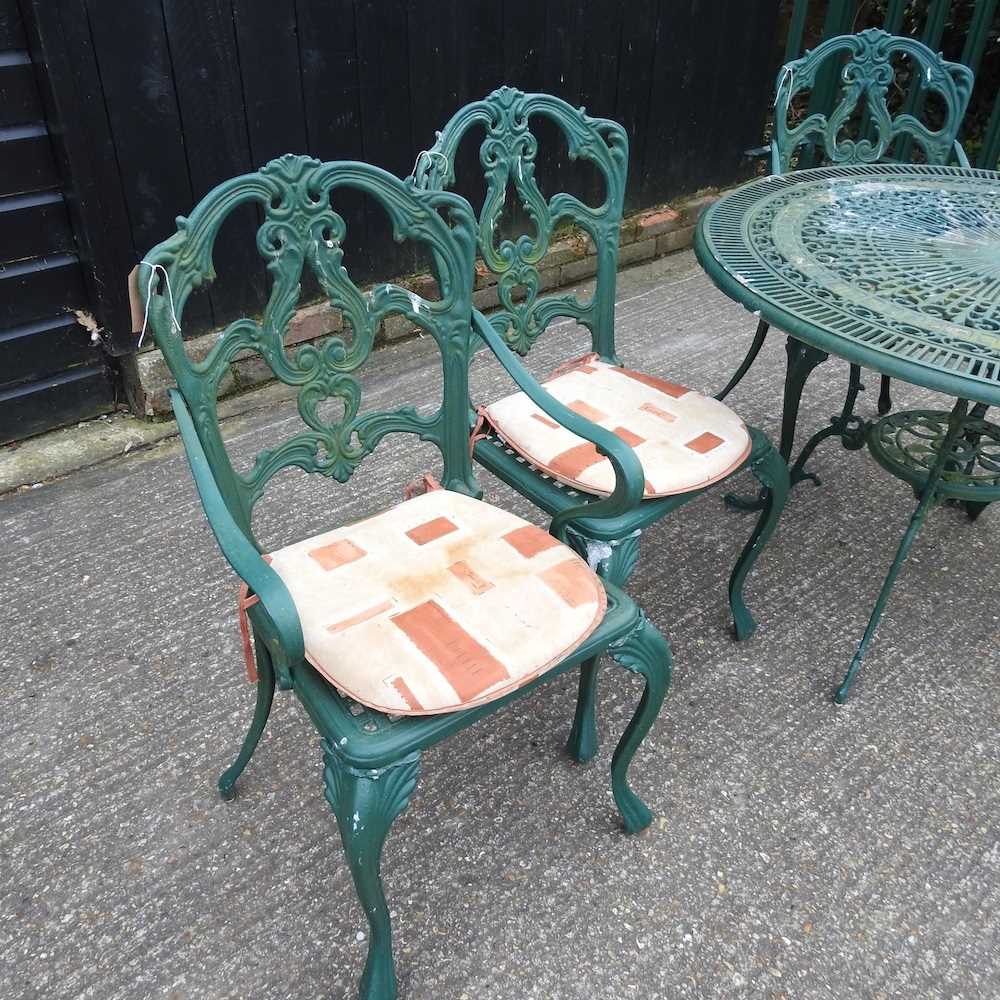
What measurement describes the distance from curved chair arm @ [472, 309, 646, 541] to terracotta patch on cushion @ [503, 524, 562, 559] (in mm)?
111

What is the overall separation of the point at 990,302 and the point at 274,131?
7.55ft

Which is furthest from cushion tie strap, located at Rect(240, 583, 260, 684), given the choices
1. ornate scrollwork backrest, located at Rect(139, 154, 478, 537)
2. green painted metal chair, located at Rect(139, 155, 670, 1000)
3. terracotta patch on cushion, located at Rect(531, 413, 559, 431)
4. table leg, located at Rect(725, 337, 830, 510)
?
table leg, located at Rect(725, 337, 830, 510)

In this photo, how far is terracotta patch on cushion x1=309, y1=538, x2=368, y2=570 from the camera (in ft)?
5.10

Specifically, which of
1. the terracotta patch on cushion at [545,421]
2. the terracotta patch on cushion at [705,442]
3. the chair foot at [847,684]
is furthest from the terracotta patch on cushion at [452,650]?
the chair foot at [847,684]

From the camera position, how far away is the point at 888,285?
1870mm

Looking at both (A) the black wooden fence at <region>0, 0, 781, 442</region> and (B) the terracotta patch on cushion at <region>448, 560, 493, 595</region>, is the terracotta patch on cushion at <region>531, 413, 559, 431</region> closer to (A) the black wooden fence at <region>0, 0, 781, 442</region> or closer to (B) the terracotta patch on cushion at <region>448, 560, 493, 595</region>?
(B) the terracotta patch on cushion at <region>448, 560, 493, 595</region>

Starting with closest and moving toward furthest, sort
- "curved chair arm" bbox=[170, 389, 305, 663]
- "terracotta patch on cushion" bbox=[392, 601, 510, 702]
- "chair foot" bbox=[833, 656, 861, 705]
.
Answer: "curved chair arm" bbox=[170, 389, 305, 663] → "terracotta patch on cushion" bbox=[392, 601, 510, 702] → "chair foot" bbox=[833, 656, 861, 705]

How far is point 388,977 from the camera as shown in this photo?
146cm

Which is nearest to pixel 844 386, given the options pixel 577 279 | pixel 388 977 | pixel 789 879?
pixel 577 279

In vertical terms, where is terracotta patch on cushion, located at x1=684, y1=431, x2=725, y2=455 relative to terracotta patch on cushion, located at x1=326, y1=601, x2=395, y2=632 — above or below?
below

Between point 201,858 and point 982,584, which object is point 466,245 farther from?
point 982,584

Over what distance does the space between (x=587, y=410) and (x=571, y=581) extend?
0.61m

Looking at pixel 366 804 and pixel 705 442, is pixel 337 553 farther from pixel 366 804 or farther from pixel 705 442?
pixel 705 442

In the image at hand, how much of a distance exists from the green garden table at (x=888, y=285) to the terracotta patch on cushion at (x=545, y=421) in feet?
1.61
